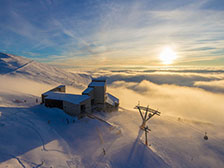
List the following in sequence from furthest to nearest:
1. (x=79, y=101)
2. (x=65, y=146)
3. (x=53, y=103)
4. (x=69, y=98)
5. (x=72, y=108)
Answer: (x=53, y=103) → (x=69, y=98) → (x=79, y=101) → (x=72, y=108) → (x=65, y=146)

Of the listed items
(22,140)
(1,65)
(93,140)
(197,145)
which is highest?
(1,65)

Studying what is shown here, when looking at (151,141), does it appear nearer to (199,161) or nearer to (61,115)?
(199,161)

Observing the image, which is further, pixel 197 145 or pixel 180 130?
pixel 180 130

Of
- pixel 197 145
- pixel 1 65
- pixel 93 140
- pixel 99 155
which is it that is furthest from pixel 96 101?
pixel 1 65

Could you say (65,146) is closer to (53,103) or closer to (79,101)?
(79,101)

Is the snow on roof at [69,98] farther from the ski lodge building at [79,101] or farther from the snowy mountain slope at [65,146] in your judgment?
the snowy mountain slope at [65,146]

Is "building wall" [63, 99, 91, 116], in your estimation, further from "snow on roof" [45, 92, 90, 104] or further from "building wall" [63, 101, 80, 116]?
"snow on roof" [45, 92, 90, 104]

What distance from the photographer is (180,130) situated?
30562 millimetres

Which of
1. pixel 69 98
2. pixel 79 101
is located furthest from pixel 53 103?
pixel 79 101

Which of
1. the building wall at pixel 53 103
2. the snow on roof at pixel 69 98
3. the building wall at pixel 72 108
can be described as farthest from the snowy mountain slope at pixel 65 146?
the snow on roof at pixel 69 98

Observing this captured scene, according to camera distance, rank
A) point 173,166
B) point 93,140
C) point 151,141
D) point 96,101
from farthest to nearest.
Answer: point 96,101 → point 151,141 → point 93,140 → point 173,166

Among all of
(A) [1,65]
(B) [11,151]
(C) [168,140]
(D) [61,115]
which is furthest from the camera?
(A) [1,65]

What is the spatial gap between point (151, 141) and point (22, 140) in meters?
20.7

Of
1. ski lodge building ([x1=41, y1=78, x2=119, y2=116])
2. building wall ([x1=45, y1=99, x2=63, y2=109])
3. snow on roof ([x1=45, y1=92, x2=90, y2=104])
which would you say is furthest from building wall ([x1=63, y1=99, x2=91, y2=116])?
building wall ([x1=45, y1=99, x2=63, y2=109])
